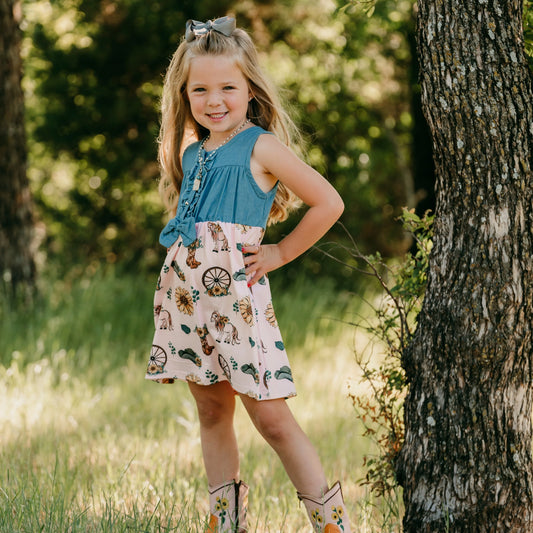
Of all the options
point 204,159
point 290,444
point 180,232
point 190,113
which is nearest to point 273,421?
point 290,444

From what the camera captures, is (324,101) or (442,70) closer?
(442,70)

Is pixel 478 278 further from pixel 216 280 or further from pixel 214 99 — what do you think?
pixel 214 99

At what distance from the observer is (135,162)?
9.33m

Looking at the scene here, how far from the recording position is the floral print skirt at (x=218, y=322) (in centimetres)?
242

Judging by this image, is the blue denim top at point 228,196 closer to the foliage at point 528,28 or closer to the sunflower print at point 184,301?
the sunflower print at point 184,301

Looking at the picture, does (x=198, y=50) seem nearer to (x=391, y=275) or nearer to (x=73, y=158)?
(x=391, y=275)

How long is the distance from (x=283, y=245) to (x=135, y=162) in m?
7.04

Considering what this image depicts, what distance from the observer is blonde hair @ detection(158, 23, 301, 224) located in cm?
257

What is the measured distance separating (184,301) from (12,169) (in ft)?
14.6

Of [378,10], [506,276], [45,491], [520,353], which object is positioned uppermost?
[378,10]

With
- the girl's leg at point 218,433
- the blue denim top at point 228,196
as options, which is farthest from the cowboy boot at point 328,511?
the blue denim top at point 228,196

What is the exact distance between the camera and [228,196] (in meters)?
2.50

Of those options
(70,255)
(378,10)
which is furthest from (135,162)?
(378,10)

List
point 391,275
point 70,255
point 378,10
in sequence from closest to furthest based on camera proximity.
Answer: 1. point 391,275
2. point 378,10
3. point 70,255
